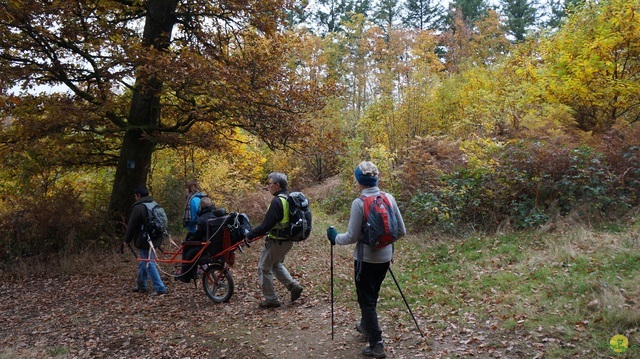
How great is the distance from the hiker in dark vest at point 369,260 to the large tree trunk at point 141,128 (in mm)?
6584

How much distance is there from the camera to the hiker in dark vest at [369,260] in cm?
469

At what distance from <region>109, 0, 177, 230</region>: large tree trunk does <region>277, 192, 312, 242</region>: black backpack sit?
16.3 feet

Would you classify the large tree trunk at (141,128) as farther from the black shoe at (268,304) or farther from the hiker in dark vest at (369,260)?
the hiker in dark vest at (369,260)

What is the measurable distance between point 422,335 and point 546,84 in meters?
10.5

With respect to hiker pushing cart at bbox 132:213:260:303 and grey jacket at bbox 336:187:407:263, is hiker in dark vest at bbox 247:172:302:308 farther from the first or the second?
grey jacket at bbox 336:187:407:263

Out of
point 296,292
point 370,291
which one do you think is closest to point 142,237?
point 296,292

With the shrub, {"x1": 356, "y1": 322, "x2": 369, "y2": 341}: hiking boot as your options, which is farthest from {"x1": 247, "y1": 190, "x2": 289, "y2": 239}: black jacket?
the shrub

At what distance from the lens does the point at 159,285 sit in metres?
8.06

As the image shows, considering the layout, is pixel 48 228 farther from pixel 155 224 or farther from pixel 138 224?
pixel 155 224

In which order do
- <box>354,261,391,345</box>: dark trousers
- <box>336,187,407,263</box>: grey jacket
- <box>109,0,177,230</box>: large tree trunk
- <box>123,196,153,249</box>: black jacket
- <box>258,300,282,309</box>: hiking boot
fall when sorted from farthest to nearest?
1. <box>109,0,177,230</box>: large tree trunk
2. <box>123,196,153,249</box>: black jacket
3. <box>258,300,282,309</box>: hiking boot
4. <box>354,261,391,345</box>: dark trousers
5. <box>336,187,407,263</box>: grey jacket

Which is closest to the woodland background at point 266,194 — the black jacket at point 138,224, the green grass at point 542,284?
the green grass at point 542,284

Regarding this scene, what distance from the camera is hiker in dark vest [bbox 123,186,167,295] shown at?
7.86m

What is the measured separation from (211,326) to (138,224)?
8.61 feet

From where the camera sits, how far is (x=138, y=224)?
7.91 m
